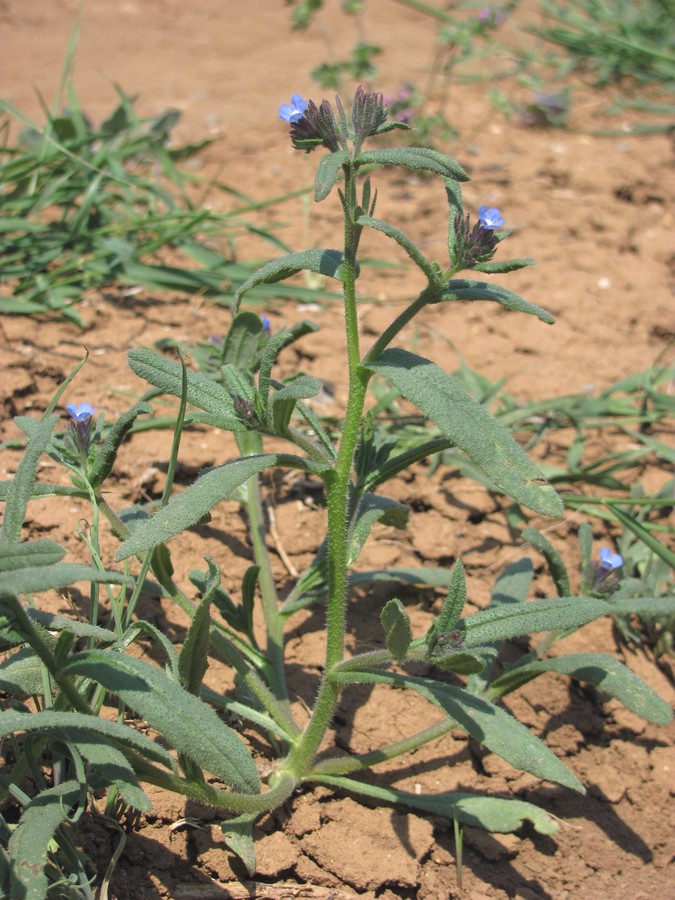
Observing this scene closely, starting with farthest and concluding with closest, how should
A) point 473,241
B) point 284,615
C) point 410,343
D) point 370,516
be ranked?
1. point 410,343
2. point 284,615
3. point 370,516
4. point 473,241

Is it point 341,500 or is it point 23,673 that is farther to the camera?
point 341,500

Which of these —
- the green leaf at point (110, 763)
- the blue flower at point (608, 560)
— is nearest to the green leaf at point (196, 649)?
the green leaf at point (110, 763)

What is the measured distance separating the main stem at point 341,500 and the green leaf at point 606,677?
1.59 feet

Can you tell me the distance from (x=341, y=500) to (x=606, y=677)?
0.79 meters

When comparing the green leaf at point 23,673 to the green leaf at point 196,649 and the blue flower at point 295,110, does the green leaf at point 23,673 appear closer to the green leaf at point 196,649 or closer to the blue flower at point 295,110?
the green leaf at point 196,649

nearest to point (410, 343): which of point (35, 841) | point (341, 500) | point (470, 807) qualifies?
point (341, 500)

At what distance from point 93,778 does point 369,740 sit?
2.90 feet

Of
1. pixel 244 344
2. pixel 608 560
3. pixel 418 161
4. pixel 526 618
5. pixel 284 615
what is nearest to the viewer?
pixel 418 161

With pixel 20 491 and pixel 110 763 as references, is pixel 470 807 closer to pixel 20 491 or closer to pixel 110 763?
pixel 110 763

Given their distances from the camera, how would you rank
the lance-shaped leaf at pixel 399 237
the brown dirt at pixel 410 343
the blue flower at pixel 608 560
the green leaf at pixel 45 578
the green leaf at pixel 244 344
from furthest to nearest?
the green leaf at pixel 244 344
the blue flower at pixel 608 560
the brown dirt at pixel 410 343
the lance-shaped leaf at pixel 399 237
the green leaf at pixel 45 578

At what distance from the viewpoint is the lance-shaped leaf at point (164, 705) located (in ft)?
5.70

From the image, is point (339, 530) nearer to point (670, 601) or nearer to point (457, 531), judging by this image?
point (670, 601)

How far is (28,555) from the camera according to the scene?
5.47ft

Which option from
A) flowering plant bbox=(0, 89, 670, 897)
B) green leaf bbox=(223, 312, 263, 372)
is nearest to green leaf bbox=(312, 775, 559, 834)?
flowering plant bbox=(0, 89, 670, 897)
